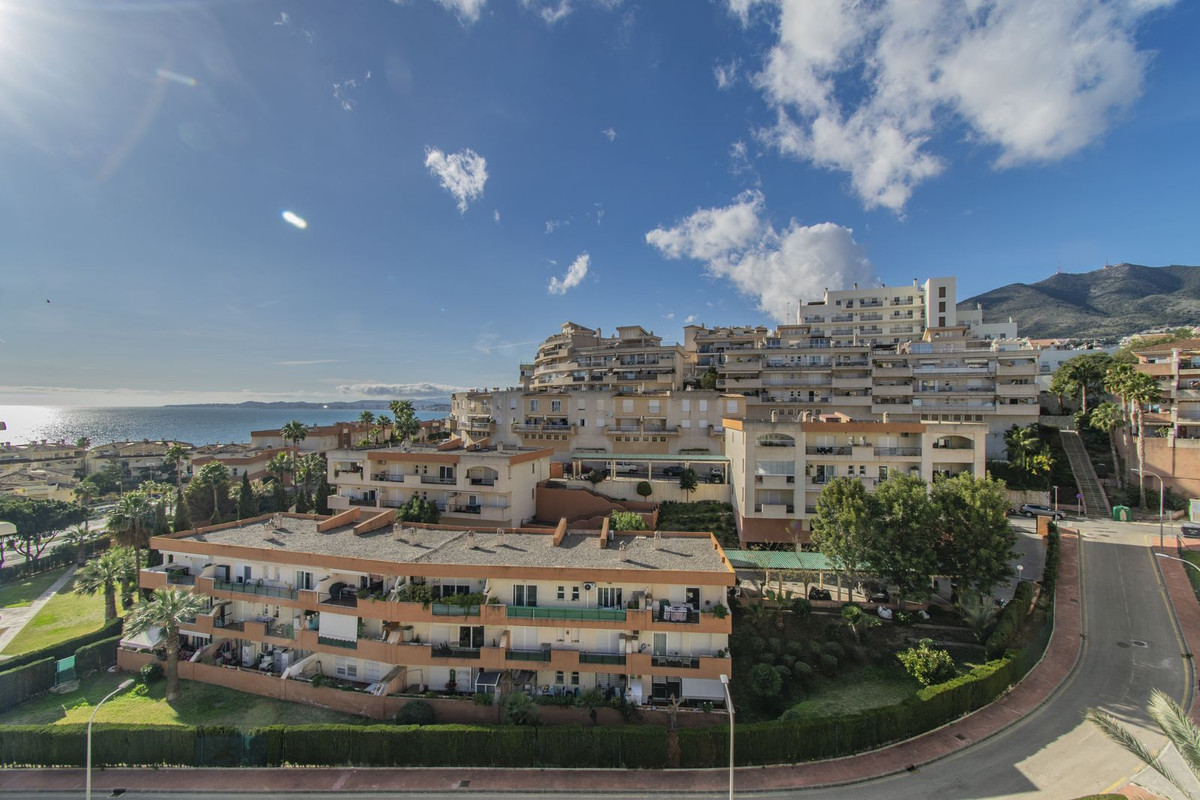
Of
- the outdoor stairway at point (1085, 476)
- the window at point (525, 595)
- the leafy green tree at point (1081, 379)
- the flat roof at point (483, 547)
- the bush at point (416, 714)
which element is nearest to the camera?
the bush at point (416, 714)

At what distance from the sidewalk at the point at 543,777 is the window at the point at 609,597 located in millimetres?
7129

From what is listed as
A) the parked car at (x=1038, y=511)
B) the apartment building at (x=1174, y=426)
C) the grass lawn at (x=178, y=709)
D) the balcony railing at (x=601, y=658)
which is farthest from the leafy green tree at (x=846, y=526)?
the apartment building at (x=1174, y=426)

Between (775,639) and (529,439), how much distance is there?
145 ft

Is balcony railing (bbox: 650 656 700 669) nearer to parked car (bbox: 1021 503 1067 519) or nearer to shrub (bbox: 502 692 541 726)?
shrub (bbox: 502 692 541 726)

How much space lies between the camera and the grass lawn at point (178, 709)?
2555 centimetres

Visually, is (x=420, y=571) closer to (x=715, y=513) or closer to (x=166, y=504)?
(x=715, y=513)

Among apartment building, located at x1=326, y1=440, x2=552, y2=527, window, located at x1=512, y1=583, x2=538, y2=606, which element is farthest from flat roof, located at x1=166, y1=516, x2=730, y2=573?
apartment building, located at x1=326, y1=440, x2=552, y2=527

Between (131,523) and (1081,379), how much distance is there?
111131 mm

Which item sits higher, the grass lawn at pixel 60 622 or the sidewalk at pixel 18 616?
the grass lawn at pixel 60 622

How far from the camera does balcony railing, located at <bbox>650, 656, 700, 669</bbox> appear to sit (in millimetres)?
24719

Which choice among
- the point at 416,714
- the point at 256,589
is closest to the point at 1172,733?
the point at 416,714

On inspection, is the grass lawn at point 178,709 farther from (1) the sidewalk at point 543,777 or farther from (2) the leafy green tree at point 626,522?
(2) the leafy green tree at point 626,522

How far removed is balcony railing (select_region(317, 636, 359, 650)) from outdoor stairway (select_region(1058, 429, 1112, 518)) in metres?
67.9

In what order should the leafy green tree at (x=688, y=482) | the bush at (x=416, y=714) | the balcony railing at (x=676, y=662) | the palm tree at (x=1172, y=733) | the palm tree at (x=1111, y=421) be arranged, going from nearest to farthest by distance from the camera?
the palm tree at (x=1172, y=733) < the bush at (x=416, y=714) < the balcony railing at (x=676, y=662) < the leafy green tree at (x=688, y=482) < the palm tree at (x=1111, y=421)
